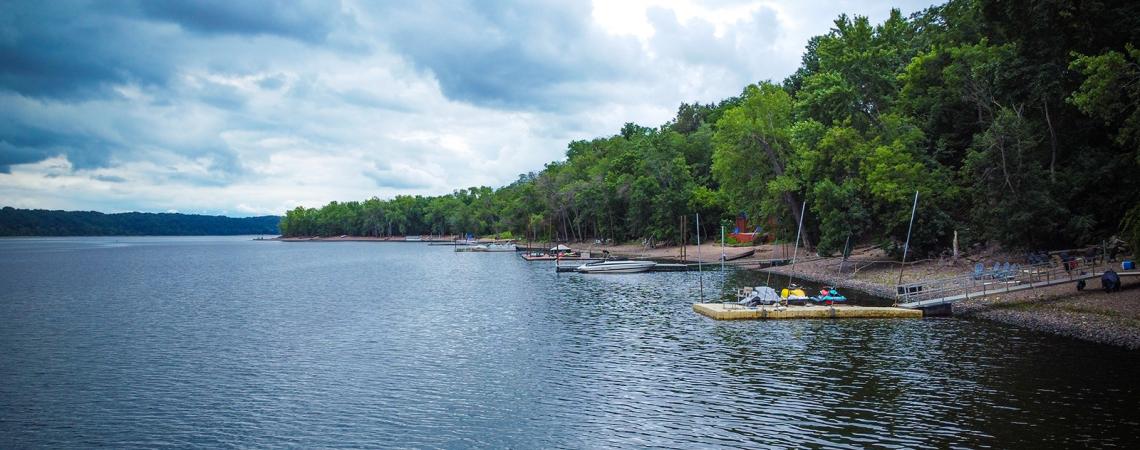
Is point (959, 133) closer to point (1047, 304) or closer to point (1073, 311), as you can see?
point (1047, 304)

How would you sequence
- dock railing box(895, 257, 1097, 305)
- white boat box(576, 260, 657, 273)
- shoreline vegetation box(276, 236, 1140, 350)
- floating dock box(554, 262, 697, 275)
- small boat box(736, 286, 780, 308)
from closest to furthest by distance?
shoreline vegetation box(276, 236, 1140, 350) → dock railing box(895, 257, 1097, 305) → small boat box(736, 286, 780, 308) → white boat box(576, 260, 657, 273) → floating dock box(554, 262, 697, 275)

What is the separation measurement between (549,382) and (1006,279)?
2881 cm

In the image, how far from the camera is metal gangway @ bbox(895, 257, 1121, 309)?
127 feet

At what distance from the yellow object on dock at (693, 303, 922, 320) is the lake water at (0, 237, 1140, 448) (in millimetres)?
1097

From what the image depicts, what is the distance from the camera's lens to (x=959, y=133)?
5859cm

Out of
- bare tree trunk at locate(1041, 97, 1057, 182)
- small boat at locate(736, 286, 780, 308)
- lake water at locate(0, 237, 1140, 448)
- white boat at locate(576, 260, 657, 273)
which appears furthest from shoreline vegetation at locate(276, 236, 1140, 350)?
white boat at locate(576, 260, 657, 273)

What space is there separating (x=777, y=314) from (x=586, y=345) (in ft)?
40.0

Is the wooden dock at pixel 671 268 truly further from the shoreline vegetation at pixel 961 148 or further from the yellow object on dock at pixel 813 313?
the yellow object on dock at pixel 813 313

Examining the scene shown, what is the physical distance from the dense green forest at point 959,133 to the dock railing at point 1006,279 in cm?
339

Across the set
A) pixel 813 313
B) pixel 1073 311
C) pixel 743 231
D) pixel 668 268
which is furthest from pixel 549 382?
pixel 743 231

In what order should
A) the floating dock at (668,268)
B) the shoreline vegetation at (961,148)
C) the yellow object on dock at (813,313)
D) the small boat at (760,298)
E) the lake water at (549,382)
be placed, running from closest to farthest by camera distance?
the lake water at (549,382) → the shoreline vegetation at (961,148) → the yellow object on dock at (813,313) → the small boat at (760,298) → the floating dock at (668,268)

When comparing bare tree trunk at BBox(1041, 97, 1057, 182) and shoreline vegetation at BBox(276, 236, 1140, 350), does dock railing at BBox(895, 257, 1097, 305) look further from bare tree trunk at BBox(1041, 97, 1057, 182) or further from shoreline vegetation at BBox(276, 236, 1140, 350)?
bare tree trunk at BBox(1041, 97, 1057, 182)

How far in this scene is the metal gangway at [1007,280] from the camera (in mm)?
38844

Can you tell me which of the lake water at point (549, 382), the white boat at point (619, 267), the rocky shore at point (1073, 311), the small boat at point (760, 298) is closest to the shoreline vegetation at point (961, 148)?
the rocky shore at point (1073, 311)
